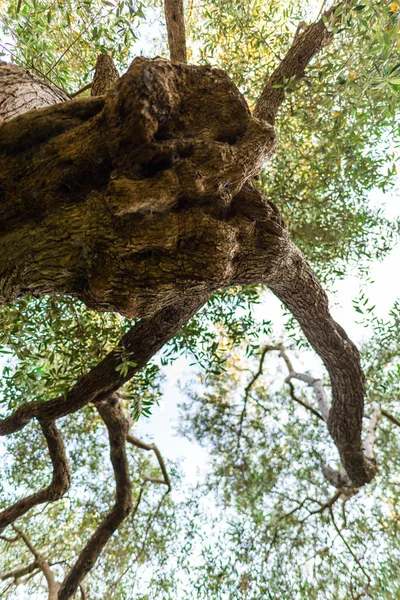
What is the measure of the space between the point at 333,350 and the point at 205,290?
266 cm

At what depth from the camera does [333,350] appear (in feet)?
17.3

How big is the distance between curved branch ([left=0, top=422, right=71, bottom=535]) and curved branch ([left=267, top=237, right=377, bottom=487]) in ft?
12.3

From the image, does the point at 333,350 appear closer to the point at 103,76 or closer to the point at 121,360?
the point at 121,360

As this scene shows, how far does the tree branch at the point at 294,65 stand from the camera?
547 centimetres

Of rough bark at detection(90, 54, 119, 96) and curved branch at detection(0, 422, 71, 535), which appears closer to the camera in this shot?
rough bark at detection(90, 54, 119, 96)

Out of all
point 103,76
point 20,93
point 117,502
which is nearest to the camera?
point 20,93

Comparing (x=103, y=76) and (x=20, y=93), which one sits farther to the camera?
(x=103, y=76)

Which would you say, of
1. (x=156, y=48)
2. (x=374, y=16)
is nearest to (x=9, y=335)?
(x=374, y=16)

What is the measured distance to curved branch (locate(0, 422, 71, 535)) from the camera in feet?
18.8

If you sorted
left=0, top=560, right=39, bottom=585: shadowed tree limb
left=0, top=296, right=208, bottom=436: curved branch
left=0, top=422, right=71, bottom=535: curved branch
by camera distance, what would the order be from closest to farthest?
left=0, top=296, right=208, bottom=436: curved branch, left=0, top=422, right=71, bottom=535: curved branch, left=0, top=560, right=39, bottom=585: shadowed tree limb

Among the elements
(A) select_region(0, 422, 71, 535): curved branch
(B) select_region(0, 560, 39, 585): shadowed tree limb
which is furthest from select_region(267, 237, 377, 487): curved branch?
(B) select_region(0, 560, 39, 585): shadowed tree limb

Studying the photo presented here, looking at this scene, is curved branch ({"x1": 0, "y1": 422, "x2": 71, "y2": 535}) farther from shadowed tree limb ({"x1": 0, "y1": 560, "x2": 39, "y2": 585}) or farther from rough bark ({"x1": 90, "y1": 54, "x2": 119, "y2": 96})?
rough bark ({"x1": 90, "y1": 54, "x2": 119, "y2": 96})

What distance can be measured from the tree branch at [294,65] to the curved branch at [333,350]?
2.56 meters

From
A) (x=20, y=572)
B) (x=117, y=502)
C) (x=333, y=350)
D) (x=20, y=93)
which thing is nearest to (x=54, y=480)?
(x=117, y=502)
